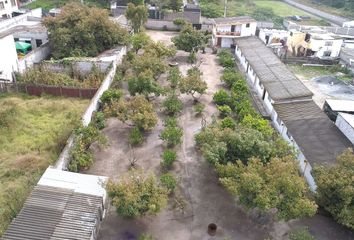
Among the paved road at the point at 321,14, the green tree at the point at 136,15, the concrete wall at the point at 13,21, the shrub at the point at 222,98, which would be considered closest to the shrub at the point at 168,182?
the shrub at the point at 222,98

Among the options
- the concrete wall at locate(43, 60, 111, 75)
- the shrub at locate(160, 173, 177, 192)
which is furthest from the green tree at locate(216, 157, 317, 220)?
the concrete wall at locate(43, 60, 111, 75)

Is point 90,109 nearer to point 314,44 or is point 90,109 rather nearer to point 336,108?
point 336,108

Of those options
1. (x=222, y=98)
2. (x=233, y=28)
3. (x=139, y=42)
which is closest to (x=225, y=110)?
(x=222, y=98)

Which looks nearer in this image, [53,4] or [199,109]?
[199,109]

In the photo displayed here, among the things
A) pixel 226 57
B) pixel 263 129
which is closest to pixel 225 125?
pixel 263 129

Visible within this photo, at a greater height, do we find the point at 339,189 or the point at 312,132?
the point at 339,189

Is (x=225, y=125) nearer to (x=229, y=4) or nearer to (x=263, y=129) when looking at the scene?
(x=263, y=129)
